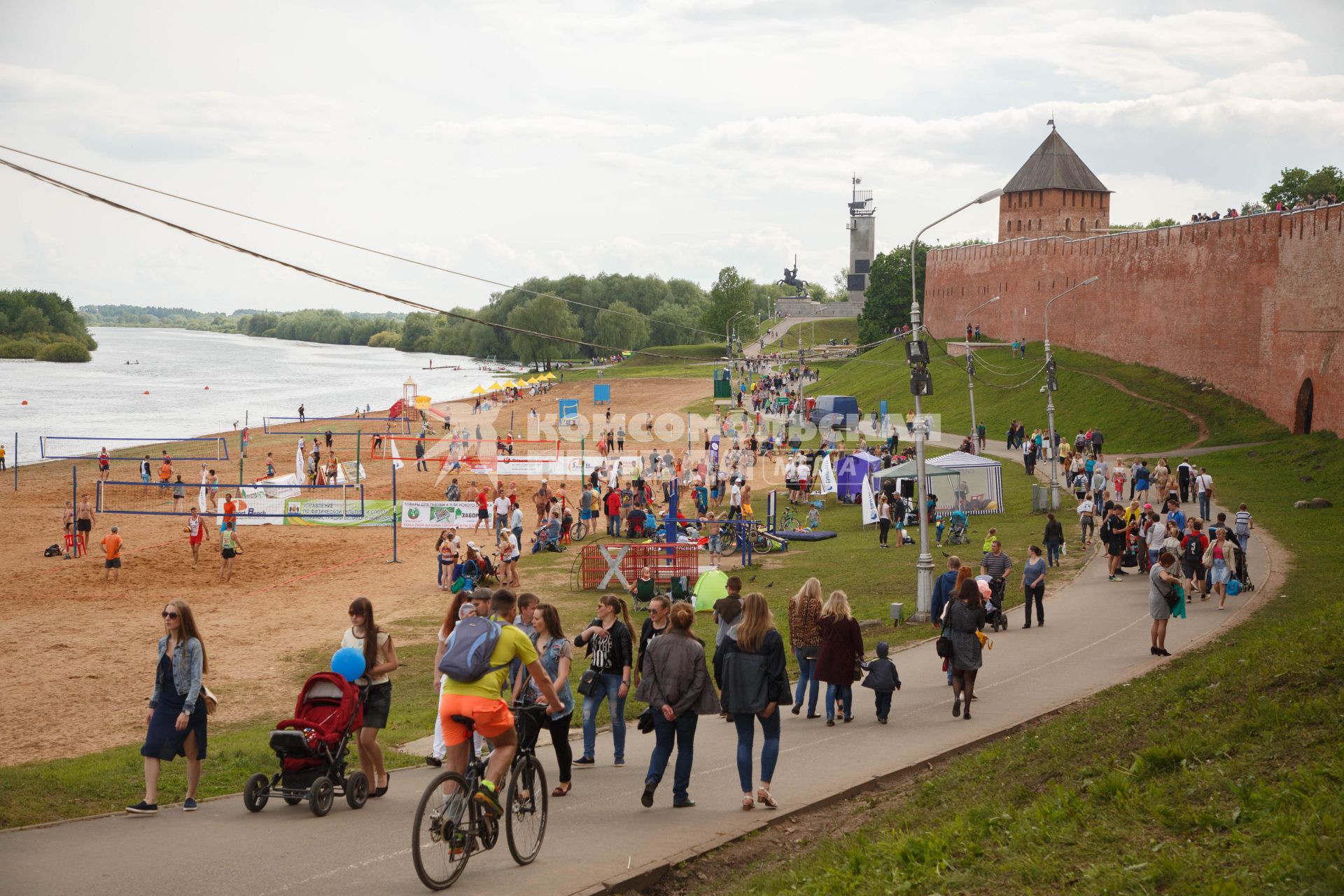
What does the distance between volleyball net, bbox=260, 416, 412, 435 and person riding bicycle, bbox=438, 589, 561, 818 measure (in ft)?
183

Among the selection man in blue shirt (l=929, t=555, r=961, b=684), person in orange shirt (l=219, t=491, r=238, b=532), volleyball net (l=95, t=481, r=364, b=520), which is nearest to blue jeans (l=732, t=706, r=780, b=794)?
man in blue shirt (l=929, t=555, r=961, b=684)

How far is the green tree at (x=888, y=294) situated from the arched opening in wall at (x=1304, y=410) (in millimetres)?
57892

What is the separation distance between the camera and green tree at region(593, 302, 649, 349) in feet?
466

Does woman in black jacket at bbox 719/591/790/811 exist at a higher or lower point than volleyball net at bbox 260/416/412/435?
lower

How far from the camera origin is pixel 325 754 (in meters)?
8.00

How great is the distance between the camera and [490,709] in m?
6.92

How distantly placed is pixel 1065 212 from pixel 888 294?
2089 centimetres

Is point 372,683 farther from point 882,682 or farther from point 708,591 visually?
point 708,591

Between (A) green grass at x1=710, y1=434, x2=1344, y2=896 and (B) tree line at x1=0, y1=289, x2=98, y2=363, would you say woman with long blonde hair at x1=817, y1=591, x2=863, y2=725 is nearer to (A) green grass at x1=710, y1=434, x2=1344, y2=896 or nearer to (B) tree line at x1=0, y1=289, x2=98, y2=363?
(A) green grass at x1=710, y1=434, x2=1344, y2=896

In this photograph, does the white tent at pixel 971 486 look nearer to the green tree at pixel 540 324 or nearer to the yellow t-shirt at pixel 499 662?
the yellow t-shirt at pixel 499 662

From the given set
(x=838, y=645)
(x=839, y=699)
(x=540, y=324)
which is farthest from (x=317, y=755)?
(x=540, y=324)

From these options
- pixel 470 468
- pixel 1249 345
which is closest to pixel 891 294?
pixel 1249 345

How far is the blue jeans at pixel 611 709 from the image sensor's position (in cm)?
934

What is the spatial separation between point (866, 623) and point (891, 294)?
282ft
